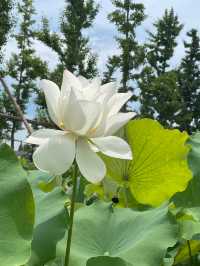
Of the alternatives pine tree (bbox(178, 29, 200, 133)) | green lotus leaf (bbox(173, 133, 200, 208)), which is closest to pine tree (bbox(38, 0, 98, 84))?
pine tree (bbox(178, 29, 200, 133))

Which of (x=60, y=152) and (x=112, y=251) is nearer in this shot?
(x=60, y=152)

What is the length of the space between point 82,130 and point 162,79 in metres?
20.1

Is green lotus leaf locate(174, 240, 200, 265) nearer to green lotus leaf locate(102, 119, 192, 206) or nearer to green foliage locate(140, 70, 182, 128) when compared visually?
green lotus leaf locate(102, 119, 192, 206)

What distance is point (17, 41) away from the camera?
18078 mm

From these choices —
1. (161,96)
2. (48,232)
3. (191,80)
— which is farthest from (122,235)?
(191,80)

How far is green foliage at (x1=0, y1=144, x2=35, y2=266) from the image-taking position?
1.60ft

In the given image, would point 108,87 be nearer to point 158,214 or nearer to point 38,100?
point 158,214

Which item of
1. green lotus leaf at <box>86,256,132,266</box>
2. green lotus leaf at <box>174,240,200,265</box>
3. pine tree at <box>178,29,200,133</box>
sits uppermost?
green lotus leaf at <box>86,256,132,266</box>

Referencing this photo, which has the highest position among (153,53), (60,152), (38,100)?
(60,152)

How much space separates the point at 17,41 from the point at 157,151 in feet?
58.6

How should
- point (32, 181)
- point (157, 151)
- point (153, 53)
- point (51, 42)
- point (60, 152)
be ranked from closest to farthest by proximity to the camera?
point (60, 152)
point (157, 151)
point (32, 181)
point (51, 42)
point (153, 53)

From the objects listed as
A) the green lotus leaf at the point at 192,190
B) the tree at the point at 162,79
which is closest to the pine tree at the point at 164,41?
the tree at the point at 162,79

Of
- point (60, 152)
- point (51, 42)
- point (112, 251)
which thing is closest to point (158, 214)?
point (112, 251)

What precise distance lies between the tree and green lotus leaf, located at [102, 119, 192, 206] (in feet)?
61.3
